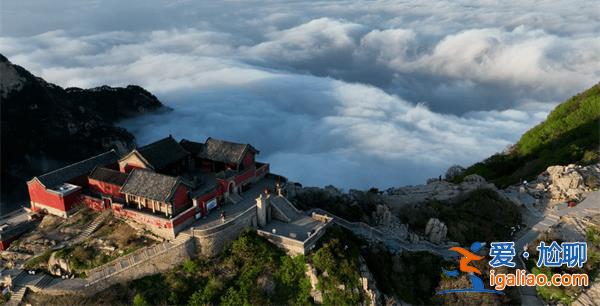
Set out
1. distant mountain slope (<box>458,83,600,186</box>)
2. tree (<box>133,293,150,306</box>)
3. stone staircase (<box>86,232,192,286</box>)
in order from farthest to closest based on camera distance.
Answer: distant mountain slope (<box>458,83,600,186</box>) < stone staircase (<box>86,232,192,286</box>) < tree (<box>133,293,150,306</box>)

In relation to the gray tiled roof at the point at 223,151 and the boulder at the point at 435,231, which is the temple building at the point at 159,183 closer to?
the gray tiled roof at the point at 223,151

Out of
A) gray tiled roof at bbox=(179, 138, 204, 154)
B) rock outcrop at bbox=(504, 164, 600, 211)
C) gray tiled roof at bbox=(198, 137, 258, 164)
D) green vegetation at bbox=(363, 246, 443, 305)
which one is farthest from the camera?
rock outcrop at bbox=(504, 164, 600, 211)

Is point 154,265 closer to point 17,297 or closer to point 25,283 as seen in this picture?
point 25,283

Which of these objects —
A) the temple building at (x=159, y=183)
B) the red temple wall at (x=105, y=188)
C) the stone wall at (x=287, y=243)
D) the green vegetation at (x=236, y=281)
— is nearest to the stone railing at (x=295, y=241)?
the stone wall at (x=287, y=243)

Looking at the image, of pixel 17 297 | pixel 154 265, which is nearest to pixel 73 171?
pixel 17 297

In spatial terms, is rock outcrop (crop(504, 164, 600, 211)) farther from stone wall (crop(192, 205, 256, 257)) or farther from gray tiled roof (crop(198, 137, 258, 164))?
stone wall (crop(192, 205, 256, 257))

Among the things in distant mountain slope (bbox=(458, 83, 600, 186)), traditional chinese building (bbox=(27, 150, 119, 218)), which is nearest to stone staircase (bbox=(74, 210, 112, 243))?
traditional chinese building (bbox=(27, 150, 119, 218))
